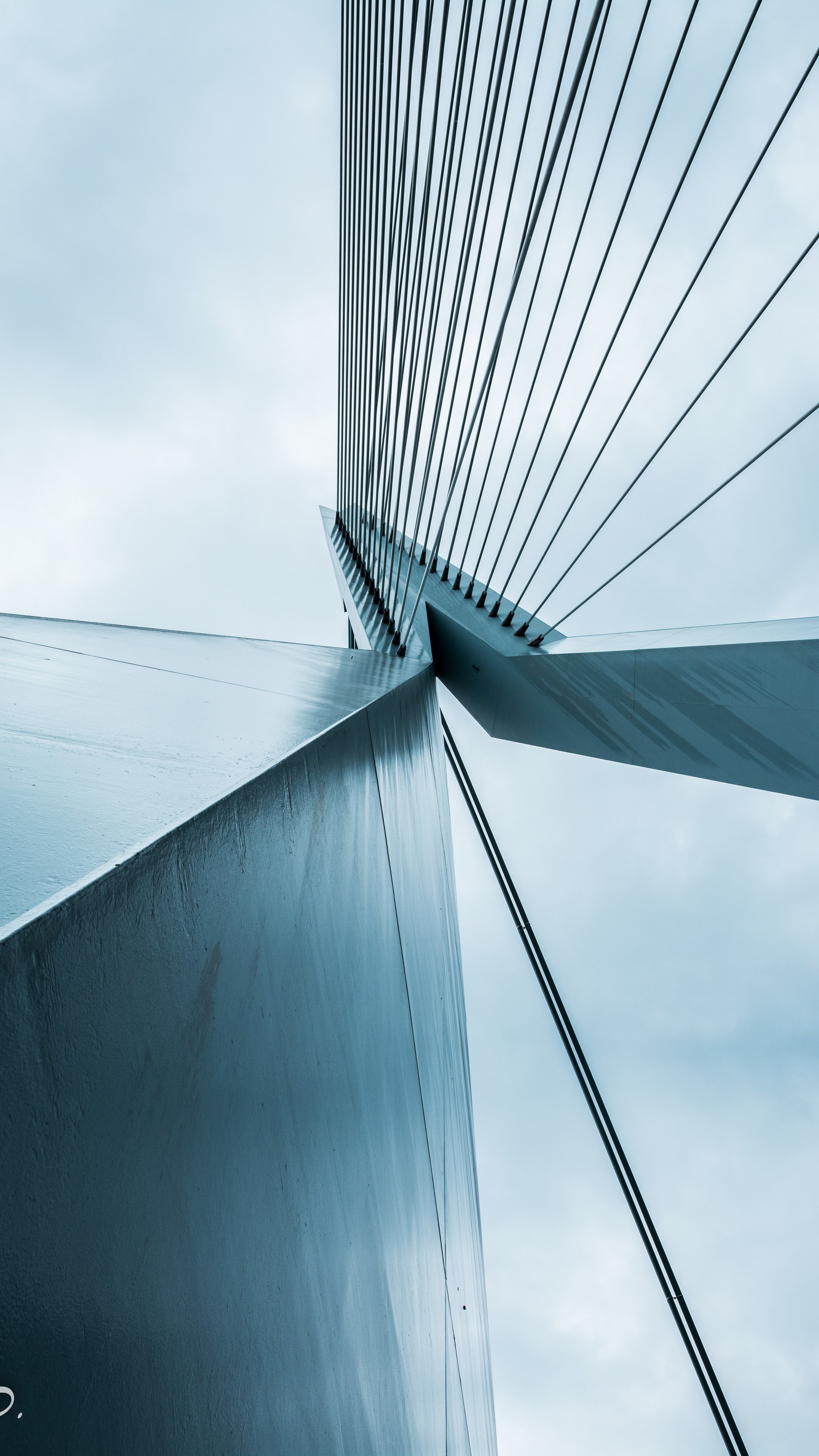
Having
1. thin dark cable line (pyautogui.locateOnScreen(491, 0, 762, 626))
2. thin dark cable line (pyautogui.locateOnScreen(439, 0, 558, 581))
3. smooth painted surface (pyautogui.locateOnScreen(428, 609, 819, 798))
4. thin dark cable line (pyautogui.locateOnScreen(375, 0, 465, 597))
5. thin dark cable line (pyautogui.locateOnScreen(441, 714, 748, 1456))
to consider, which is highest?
thin dark cable line (pyautogui.locateOnScreen(375, 0, 465, 597))

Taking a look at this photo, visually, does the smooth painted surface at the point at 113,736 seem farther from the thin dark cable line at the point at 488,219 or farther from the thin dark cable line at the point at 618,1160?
the thin dark cable line at the point at 618,1160

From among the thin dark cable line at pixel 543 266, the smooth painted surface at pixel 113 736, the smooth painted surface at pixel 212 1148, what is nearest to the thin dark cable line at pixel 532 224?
the thin dark cable line at pixel 543 266

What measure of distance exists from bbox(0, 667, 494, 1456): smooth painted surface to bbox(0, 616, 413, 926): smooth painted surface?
0.05 m

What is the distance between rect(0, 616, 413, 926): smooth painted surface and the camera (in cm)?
81

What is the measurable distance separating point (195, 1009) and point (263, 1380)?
1.74 ft

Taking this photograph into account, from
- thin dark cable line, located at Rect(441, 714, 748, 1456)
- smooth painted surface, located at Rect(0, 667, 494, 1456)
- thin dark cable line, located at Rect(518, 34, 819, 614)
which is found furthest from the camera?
thin dark cable line, located at Rect(441, 714, 748, 1456)

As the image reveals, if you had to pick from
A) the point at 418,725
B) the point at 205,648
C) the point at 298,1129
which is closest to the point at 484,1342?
the point at 418,725

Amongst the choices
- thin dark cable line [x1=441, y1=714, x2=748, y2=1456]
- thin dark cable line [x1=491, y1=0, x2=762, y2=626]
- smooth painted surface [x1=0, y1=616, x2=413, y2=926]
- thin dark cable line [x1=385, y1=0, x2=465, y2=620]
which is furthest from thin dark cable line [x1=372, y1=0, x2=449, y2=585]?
thin dark cable line [x1=441, y1=714, x2=748, y2=1456]

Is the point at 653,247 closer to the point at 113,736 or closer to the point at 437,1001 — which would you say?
the point at 113,736

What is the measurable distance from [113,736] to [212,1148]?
70cm

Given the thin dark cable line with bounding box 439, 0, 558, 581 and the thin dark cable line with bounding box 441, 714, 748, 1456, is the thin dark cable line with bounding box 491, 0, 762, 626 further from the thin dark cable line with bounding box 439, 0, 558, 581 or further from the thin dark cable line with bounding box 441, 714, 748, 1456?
the thin dark cable line with bounding box 441, 714, 748, 1456

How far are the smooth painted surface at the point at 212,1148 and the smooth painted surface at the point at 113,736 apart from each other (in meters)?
0.05

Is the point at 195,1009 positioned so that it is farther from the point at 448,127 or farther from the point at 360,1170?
the point at 448,127

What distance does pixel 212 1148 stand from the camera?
36.2 inches
